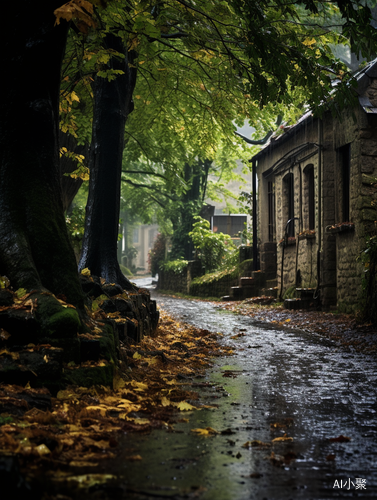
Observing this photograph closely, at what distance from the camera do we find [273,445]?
320cm

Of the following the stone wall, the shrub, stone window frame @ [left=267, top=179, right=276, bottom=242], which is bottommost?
the stone wall

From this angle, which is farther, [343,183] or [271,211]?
[271,211]

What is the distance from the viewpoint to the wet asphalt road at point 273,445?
254cm

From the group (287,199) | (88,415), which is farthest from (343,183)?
(88,415)

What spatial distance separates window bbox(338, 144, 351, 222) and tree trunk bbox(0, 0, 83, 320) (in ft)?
31.5

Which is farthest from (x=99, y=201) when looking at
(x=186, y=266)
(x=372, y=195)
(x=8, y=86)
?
(x=186, y=266)

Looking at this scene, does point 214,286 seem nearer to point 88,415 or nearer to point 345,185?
point 345,185

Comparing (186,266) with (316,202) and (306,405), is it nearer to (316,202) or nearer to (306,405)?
(316,202)

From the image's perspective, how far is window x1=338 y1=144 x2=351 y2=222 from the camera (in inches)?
527

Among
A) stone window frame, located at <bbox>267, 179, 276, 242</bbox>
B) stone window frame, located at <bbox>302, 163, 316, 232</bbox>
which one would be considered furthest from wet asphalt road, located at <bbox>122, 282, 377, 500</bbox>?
→ stone window frame, located at <bbox>267, 179, 276, 242</bbox>

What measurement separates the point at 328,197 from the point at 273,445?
11547mm

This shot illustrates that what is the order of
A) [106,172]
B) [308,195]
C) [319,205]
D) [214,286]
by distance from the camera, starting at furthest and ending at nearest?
[214,286], [308,195], [319,205], [106,172]

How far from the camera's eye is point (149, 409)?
394 cm

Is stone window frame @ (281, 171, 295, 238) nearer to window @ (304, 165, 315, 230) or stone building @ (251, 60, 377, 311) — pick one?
stone building @ (251, 60, 377, 311)
